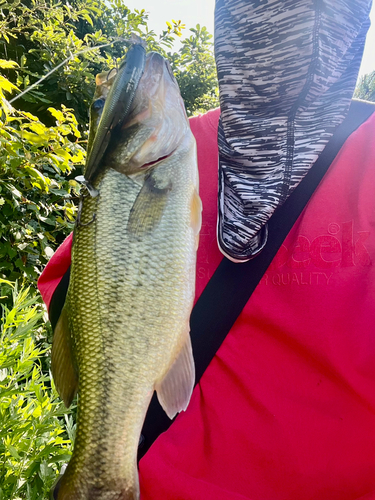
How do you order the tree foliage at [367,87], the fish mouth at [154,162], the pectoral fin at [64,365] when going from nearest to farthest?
the pectoral fin at [64,365], the fish mouth at [154,162], the tree foliage at [367,87]

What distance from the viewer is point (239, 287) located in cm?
118

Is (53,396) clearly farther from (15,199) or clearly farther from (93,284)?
(15,199)

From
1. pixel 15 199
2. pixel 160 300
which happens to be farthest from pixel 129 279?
pixel 15 199

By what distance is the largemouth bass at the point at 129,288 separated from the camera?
954 millimetres

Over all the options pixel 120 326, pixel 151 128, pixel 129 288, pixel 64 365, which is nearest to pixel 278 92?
pixel 151 128

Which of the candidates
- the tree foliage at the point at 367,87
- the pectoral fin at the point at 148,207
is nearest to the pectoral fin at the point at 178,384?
the pectoral fin at the point at 148,207

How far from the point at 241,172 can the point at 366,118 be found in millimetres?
468

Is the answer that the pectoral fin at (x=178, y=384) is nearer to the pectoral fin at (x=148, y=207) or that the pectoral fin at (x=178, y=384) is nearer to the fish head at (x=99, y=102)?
the pectoral fin at (x=148, y=207)

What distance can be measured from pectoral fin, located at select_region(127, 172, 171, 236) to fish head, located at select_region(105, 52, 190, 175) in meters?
0.09

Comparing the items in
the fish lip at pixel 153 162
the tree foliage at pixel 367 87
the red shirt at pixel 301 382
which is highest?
the tree foliage at pixel 367 87

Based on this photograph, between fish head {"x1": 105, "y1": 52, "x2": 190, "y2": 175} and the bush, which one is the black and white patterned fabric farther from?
the bush

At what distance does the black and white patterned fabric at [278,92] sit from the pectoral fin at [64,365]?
59cm

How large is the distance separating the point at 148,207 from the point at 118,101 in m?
0.32

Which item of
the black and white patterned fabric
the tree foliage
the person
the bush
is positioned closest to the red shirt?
the person
